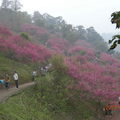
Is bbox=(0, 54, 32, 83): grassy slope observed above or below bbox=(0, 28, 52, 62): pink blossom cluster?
below

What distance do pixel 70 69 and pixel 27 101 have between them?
336 inches

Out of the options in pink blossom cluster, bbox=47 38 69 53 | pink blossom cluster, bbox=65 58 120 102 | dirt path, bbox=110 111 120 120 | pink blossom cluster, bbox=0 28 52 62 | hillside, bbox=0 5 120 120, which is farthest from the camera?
pink blossom cluster, bbox=47 38 69 53

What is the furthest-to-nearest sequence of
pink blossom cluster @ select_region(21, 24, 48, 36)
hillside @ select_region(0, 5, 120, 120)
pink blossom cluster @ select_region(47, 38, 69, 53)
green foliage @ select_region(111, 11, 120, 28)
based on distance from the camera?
pink blossom cluster @ select_region(21, 24, 48, 36), pink blossom cluster @ select_region(47, 38, 69, 53), hillside @ select_region(0, 5, 120, 120), green foliage @ select_region(111, 11, 120, 28)

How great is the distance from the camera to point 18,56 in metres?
33.9

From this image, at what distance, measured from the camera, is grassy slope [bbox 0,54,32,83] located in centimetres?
2852

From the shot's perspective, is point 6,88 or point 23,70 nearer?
point 6,88

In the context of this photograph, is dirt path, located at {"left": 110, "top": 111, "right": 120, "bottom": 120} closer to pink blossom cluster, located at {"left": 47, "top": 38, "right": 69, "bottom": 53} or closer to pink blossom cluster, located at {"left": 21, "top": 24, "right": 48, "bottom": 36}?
pink blossom cluster, located at {"left": 47, "top": 38, "right": 69, "bottom": 53}

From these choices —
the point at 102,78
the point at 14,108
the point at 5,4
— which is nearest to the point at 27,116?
the point at 14,108

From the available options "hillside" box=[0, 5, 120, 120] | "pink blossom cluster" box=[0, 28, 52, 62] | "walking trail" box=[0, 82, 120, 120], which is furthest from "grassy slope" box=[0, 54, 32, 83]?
"walking trail" box=[0, 82, 120, 120]

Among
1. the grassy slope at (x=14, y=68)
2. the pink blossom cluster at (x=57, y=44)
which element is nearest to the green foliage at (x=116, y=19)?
the grassy slope at (x=14, y=68)

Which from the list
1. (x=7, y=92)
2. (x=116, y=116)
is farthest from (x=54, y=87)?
(x=116, y=116)

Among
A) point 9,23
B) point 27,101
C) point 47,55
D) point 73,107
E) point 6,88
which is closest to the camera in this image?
point 27,101

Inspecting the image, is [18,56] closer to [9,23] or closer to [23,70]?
[23,70]

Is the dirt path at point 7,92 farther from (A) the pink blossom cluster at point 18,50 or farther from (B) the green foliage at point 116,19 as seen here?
(B) the green foliage at point 116,19
